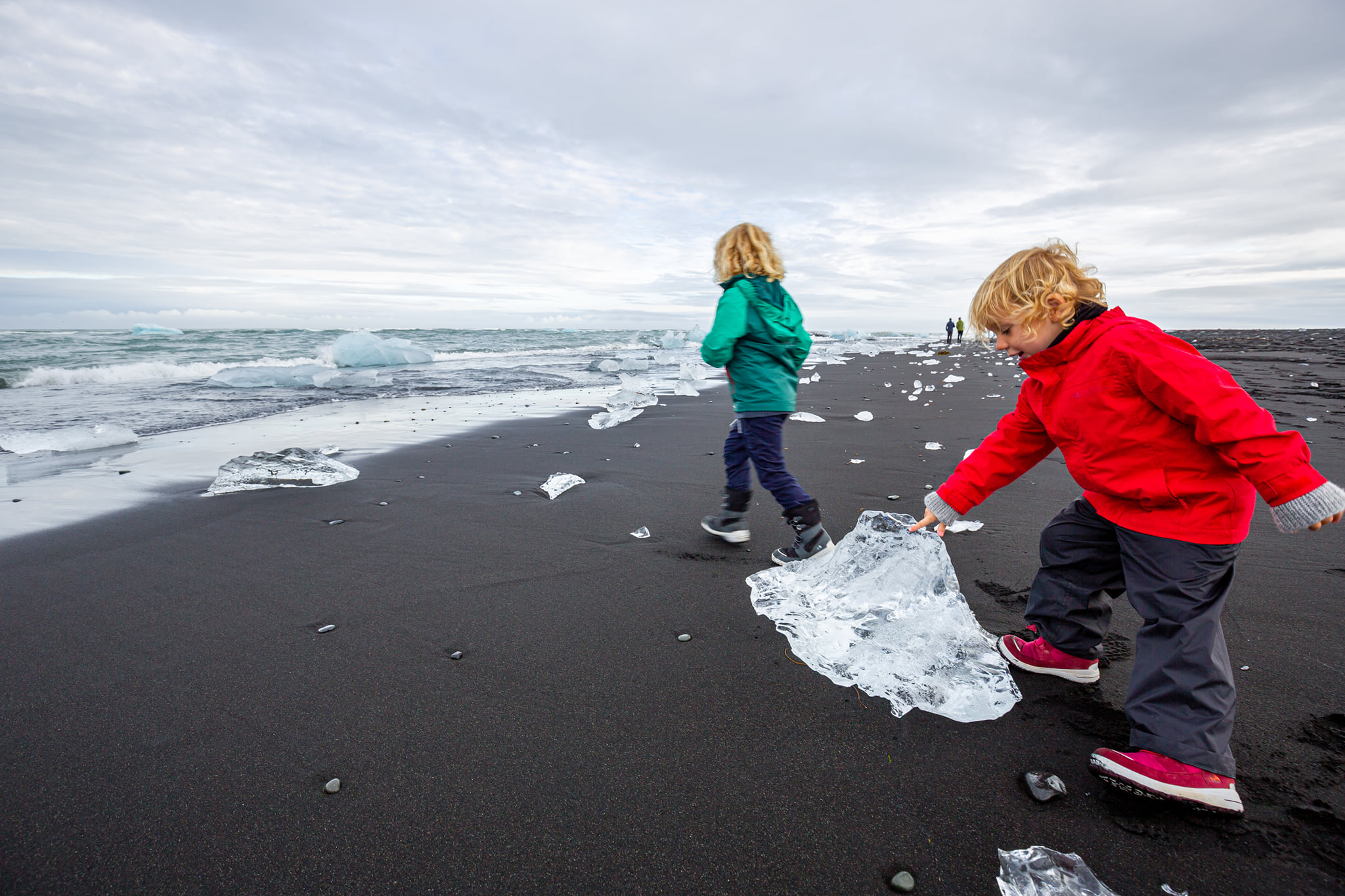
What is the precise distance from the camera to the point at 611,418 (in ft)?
23.2

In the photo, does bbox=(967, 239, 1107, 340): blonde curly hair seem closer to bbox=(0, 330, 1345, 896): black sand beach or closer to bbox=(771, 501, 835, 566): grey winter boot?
bbox=(0, 330, 1345, 896): black sand beach

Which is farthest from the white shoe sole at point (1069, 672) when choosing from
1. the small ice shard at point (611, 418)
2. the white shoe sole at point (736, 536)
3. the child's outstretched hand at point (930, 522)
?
the small ice shard at point (611, 418)

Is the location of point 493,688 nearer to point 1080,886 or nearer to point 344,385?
point 1080,886

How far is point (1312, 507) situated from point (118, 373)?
19.3 meters

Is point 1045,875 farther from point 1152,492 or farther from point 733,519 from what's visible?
point 733,519

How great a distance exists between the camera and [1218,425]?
1376 mm

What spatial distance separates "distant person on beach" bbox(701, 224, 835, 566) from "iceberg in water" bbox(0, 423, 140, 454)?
22.1 feet

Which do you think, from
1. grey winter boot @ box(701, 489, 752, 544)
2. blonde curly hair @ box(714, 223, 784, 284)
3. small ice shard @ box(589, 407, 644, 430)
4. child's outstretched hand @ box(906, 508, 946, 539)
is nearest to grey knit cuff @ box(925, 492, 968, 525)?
child's outstretched hand @ box(906, 508, 946, 539)

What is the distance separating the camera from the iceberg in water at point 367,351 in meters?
17.5

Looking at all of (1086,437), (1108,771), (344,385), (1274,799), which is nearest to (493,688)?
(1108,771)

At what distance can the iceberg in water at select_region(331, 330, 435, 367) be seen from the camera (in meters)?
17.5

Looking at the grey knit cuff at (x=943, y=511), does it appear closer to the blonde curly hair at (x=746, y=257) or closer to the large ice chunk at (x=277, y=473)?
the blonde curly hair at (x=746, y=257)

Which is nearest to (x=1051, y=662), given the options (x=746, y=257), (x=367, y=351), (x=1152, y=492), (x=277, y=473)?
(x=1152, y=492)

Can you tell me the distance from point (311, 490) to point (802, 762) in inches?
156
